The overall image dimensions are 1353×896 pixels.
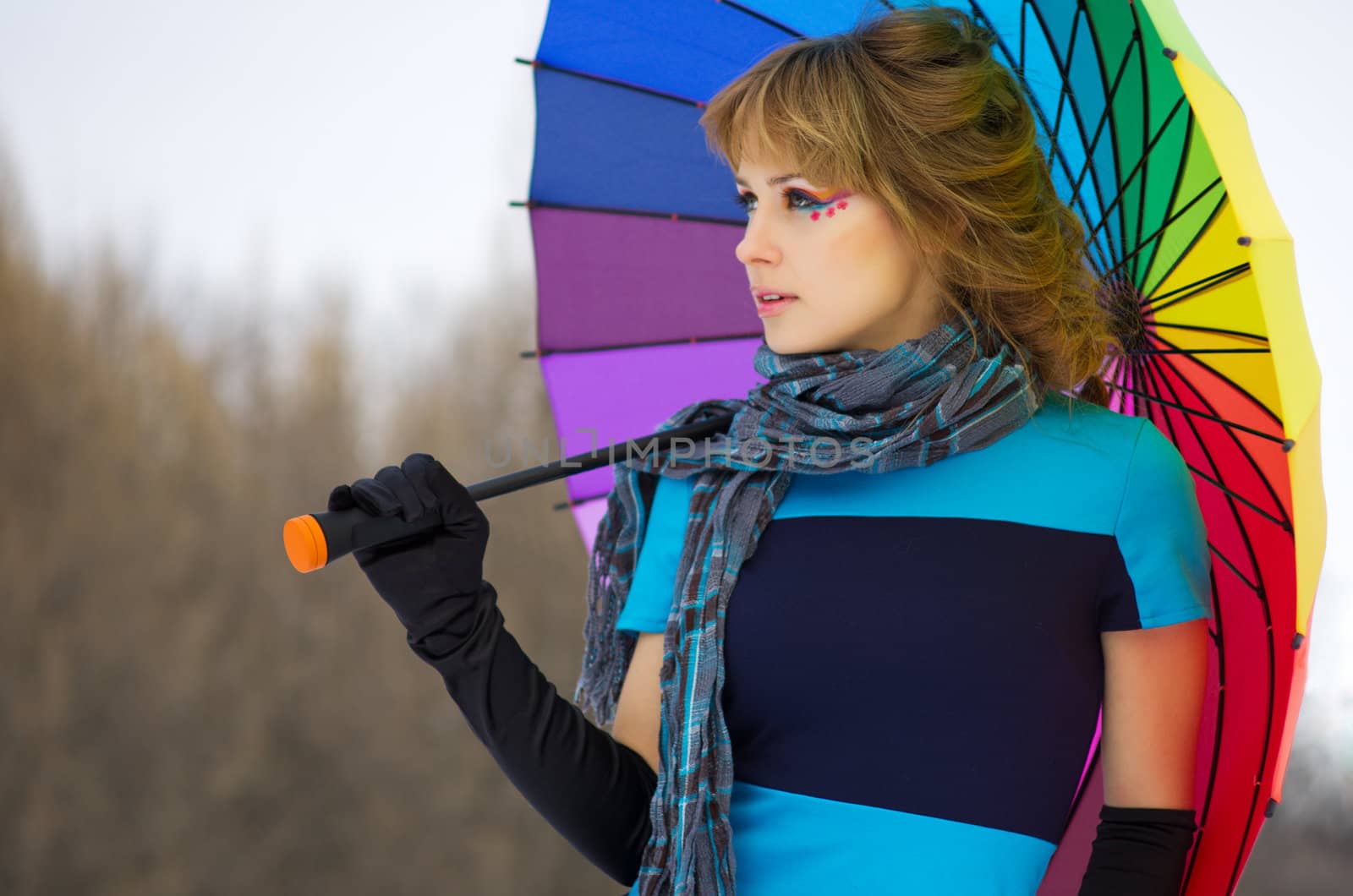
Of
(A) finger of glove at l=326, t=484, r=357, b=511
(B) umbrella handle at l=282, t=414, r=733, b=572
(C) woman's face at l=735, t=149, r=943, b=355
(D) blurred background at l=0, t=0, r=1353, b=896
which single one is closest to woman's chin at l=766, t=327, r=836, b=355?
(C) woman's face at l=735, t=149, r=943, b=355

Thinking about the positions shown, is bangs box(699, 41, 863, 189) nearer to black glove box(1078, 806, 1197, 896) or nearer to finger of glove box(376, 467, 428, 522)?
finger of glove box(376, 467, 428, 522)

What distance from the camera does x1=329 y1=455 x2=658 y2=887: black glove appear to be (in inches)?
42.3

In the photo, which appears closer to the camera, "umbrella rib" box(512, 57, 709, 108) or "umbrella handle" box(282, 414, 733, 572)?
"umbrella handle" box(282, 414, 733, 572)

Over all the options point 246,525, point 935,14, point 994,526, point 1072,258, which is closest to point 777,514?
point 994,526

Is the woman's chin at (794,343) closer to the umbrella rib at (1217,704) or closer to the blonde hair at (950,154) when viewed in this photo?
the blonde hair at (950,154)

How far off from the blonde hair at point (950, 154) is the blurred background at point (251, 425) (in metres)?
1.79

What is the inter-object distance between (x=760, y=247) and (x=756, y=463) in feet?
0.71

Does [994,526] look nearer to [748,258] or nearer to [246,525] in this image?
[748,258]

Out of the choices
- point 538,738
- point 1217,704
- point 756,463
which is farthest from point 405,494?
point 1217,704

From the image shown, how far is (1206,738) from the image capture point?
1239 mm

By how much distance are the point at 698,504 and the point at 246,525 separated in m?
2.04

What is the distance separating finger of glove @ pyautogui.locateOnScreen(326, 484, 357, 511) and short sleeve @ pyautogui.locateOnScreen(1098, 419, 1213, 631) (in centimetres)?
66

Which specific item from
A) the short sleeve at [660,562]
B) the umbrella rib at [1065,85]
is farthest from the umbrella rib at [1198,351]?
the short sleeve at [660,562]

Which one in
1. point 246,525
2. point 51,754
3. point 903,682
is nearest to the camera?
point 903,682
